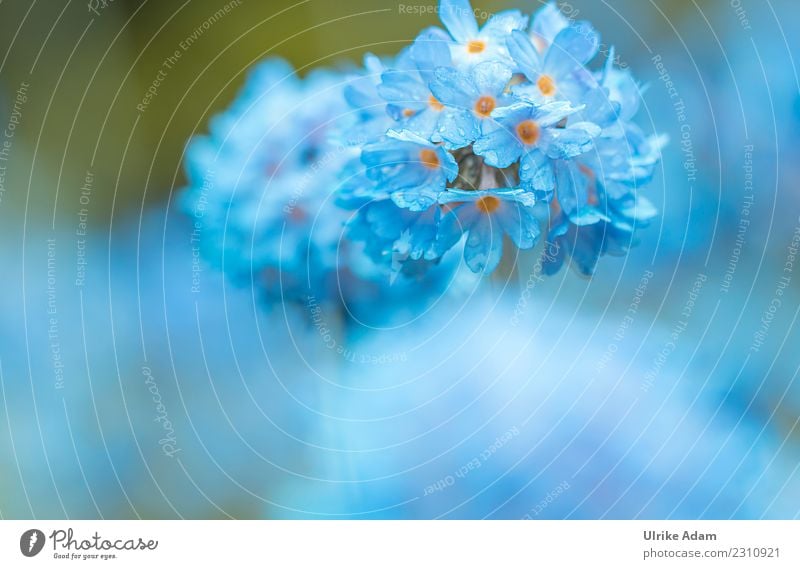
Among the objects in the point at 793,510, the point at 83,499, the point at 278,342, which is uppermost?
the point at 278,342

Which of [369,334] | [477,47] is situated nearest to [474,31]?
[477,47]

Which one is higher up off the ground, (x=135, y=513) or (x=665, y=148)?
(x=665, y=148)

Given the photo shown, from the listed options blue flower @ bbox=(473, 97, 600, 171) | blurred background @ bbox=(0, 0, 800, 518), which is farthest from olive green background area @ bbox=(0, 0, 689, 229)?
blue flower @ bbox=(473, 97, 600, 171)

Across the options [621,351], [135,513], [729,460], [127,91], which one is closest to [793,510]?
[729,460]

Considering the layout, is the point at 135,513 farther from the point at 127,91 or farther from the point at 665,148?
the point at 665,148

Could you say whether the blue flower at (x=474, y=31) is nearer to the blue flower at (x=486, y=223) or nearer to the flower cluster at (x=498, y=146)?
the flower cluster at (x=498, y=146)

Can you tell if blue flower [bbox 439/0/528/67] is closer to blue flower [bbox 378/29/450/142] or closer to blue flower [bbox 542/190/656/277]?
blue flower [bbox 378/29/450/142]

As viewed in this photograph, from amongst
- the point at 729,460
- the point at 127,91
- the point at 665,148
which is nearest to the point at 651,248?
the point at 665,148
